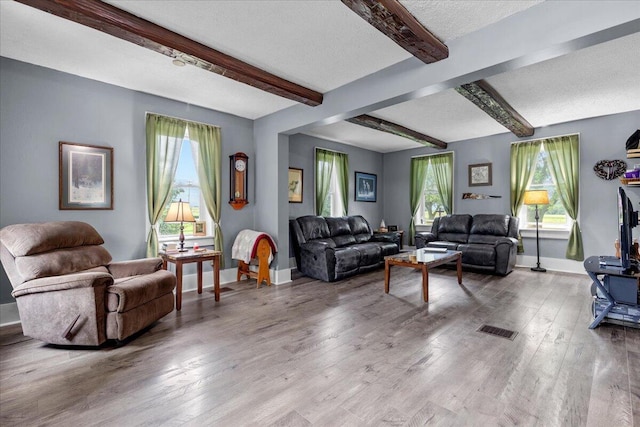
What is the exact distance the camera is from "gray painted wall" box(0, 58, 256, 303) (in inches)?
120

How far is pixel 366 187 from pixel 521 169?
10.3ft

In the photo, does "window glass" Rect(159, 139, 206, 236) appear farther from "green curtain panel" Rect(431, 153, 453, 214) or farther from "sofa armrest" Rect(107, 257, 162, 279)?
"green curtain panel" Rect(431, 153, 453, 214)

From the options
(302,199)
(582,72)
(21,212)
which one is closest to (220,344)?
(21,212)

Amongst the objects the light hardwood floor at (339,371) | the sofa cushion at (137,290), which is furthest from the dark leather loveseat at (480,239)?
the sofa cushion at (137,290)

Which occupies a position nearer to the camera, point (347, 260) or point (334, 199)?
point (347, 260)

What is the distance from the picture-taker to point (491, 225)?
18.9ft

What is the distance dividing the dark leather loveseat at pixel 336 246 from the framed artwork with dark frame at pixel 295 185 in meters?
0.45

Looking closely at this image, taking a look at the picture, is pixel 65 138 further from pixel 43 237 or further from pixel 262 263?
pixel 262 263

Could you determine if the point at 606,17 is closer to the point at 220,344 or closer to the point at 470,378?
the point at 470,378

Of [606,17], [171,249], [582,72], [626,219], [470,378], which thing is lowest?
[470,378]

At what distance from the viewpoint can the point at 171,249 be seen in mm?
3896

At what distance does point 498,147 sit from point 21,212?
7.34 meters

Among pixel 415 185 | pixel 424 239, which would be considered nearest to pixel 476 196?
pixel 415 185

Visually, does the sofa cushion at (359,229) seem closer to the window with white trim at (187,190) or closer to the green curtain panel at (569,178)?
the window with white trim at (187,190)
